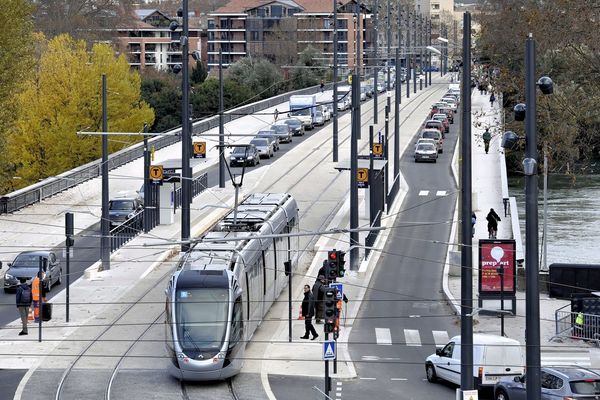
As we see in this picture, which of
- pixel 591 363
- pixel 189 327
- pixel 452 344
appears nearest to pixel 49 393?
pixel 189 327

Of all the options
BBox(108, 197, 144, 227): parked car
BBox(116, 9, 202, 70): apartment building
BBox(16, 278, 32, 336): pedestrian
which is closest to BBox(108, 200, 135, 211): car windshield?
BBox(108, 197, 144, 227): parked car

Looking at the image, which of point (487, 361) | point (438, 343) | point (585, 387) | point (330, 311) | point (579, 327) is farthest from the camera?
point (579, 327)

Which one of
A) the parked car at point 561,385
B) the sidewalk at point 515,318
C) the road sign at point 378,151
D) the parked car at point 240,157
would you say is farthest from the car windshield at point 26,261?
the parked car at point 240,157

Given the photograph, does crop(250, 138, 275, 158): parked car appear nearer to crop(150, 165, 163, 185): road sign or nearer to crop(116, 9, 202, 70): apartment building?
crop(150, 165, 163, 185): road sign

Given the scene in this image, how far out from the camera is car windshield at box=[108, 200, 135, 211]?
52.4 m

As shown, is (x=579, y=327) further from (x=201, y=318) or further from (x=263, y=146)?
(x=263, y=146)

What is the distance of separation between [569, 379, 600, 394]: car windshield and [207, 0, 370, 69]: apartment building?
126748 mm

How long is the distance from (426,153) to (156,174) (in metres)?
26.2

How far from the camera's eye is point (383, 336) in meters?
32.3

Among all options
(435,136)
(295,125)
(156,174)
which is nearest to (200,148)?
(156,174)

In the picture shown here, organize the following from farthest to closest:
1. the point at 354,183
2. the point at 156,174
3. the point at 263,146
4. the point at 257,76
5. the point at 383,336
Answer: the point at 257,76
the point at 263,146
the point at 156,174
the point at 354,183
the point at 383,336

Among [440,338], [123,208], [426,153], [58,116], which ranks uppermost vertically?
[58,116]

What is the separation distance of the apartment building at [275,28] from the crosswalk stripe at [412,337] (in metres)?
117

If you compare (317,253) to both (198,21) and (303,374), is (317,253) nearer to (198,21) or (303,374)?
(303,374)
